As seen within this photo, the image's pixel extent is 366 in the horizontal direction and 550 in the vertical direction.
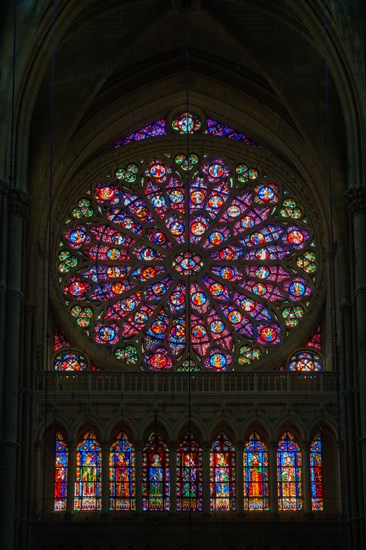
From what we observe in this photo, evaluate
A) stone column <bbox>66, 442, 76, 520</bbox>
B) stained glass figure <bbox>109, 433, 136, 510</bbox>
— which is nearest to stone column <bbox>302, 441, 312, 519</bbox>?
stained glass figure <bbox>109, 433, 136, 510</bbox>

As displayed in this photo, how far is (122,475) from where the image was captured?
32656 millimetres

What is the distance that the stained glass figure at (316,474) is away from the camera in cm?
3253

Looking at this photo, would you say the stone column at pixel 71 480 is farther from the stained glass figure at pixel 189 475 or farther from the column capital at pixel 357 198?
the column capital at pixel 357 198

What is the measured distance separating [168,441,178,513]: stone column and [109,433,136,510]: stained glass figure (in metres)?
0.85

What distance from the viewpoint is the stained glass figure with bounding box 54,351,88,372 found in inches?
1355

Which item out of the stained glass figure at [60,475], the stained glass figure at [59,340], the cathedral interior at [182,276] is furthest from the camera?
the stained glass figure at [59,340]

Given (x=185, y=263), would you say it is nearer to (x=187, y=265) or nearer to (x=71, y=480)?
(x=187, y=265)

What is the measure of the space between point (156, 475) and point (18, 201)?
713 cm

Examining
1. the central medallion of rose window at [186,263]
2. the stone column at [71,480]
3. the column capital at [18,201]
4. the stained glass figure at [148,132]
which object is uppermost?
the stained glass figure at [148,132]

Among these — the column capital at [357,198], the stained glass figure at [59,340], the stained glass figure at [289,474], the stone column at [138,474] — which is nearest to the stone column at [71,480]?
the stone column at [138,474]

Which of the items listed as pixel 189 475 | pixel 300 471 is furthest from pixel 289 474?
pixel 189 475

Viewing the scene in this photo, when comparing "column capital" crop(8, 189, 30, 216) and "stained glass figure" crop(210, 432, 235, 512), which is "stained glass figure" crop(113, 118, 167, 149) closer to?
"column capital" crop(8, 189, 30, 216)

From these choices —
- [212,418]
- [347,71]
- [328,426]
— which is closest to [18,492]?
[212,418]

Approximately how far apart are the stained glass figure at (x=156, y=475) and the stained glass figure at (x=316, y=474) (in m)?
3.14
